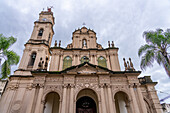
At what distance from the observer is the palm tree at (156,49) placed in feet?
36.9

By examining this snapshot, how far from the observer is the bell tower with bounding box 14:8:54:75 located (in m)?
17.4

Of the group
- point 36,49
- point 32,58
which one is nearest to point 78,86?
point 32,58

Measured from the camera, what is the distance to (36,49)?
19.4 meters

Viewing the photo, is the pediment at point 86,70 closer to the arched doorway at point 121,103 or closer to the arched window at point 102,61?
the arched doorway at point 121,103

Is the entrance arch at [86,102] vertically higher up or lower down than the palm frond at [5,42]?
lower down

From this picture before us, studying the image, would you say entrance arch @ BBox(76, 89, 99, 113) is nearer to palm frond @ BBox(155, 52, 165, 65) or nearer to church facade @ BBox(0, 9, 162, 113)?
church facade @ BBox(0, 9, 162, 113)

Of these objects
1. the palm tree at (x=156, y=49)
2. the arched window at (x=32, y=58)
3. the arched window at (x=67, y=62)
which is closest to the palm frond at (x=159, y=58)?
the palm tree at (x=156, y=49)

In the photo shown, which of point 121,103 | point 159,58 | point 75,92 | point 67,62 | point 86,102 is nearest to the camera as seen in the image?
point 159,58

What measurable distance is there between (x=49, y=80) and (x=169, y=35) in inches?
554

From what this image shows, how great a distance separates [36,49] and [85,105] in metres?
13.0

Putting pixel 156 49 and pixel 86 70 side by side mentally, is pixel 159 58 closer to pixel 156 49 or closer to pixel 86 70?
pixel 156 49

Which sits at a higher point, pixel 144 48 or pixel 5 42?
pixel 5 42

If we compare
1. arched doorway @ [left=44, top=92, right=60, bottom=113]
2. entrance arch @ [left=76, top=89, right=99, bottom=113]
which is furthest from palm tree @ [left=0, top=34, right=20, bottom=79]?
entrance arch @ [left=76, top=89, right=99, bottom=113]

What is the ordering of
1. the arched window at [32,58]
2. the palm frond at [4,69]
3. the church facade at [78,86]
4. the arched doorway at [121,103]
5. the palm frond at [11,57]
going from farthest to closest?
the arched window at [32,58] < the arched doorway at [121,103] < the palm frond at [11,57] < the palm frond at [4,69] < the church facade at [78,86]
